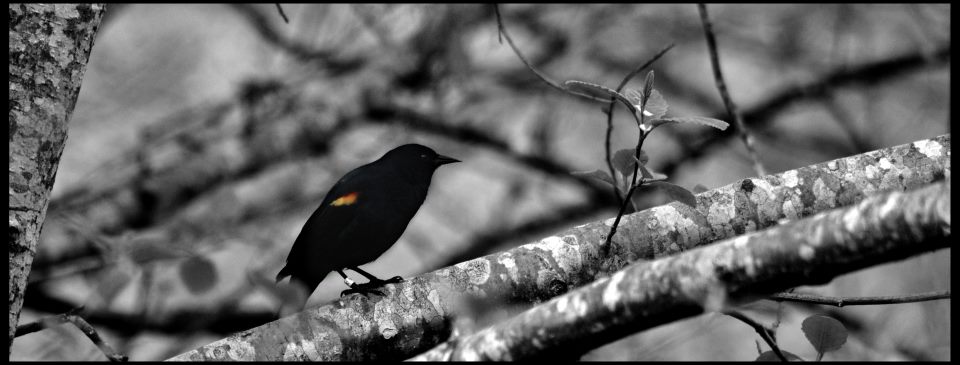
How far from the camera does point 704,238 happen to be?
8.48 feet

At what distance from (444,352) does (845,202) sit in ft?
4.49

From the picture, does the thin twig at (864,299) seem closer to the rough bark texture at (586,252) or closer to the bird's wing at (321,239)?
the rough bark texture at (586,252)

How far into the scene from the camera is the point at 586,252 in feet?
8.39

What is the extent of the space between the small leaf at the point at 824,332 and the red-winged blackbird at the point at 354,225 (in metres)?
1.81

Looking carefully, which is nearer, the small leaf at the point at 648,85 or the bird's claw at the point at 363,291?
the small leaf at the point at 648,85

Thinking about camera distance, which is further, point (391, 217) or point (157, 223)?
point (157, 223)

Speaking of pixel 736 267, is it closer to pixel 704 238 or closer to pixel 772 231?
pixel 772 231

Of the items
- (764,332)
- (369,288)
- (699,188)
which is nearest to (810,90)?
(699,188)

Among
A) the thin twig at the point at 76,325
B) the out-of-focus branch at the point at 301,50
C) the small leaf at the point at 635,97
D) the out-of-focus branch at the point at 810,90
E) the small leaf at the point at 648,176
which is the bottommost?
the thin twig at the point at 76,325

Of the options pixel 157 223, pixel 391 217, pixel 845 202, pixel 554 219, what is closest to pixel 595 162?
pixel 554 219

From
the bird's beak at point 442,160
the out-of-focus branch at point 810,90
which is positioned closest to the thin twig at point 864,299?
the bird's beak at point 442,160

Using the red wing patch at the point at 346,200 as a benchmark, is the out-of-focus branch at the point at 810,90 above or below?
above

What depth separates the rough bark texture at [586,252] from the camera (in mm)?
2434

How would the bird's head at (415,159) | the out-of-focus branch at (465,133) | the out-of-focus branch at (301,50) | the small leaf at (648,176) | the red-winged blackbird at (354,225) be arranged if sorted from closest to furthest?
the small leaf at (648,176)
the red-winged blackbird at (354,225)
the bird's head at (415,159)
the out-of-focus branch at (465,133)
the out-of-focus branch at (301,50)
